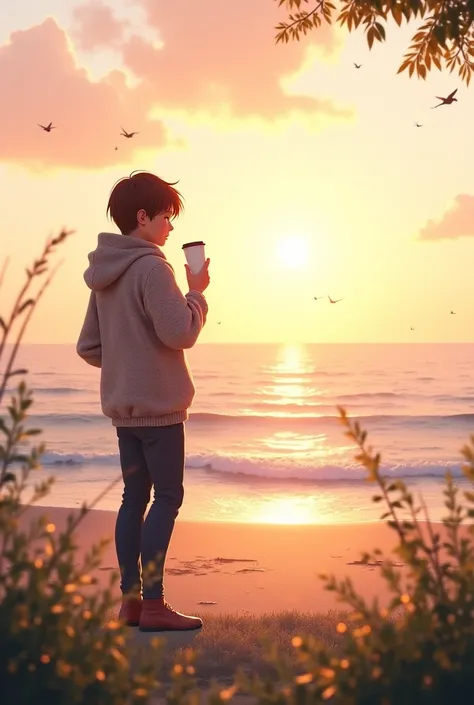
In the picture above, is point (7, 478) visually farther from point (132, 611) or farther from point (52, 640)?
point (132, 611)

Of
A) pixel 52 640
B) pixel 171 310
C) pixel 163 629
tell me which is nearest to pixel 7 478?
pixel 52 640

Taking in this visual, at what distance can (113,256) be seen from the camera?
459 cm

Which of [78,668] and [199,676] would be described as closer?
[78,668]

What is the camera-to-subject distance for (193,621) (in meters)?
4.67

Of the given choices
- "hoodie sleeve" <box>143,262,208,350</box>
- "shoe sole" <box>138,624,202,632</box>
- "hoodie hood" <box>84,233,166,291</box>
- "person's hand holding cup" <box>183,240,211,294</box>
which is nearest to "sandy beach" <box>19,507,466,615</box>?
"shoe sole" <box>138,624,202,632</box>

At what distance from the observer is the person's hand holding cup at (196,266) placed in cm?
455

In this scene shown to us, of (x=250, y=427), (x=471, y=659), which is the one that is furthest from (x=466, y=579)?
(x=250, y=427)

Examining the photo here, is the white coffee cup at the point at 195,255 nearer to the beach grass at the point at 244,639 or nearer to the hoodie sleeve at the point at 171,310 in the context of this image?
the hoodie sleeve at the point at 171,310

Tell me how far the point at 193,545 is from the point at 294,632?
3.13m

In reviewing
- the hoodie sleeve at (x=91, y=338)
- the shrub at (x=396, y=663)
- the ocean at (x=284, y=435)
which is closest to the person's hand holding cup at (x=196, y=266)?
the hoodie sleeve at (x=91, y=338)

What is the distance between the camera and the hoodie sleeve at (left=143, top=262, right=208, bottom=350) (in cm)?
434

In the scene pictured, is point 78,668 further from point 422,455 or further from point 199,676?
point 422,455

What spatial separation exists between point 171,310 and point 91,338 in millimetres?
667

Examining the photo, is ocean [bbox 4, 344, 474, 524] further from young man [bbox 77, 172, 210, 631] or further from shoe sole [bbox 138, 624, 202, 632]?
shoe sole [bbox 138, 624, 202, 632]
